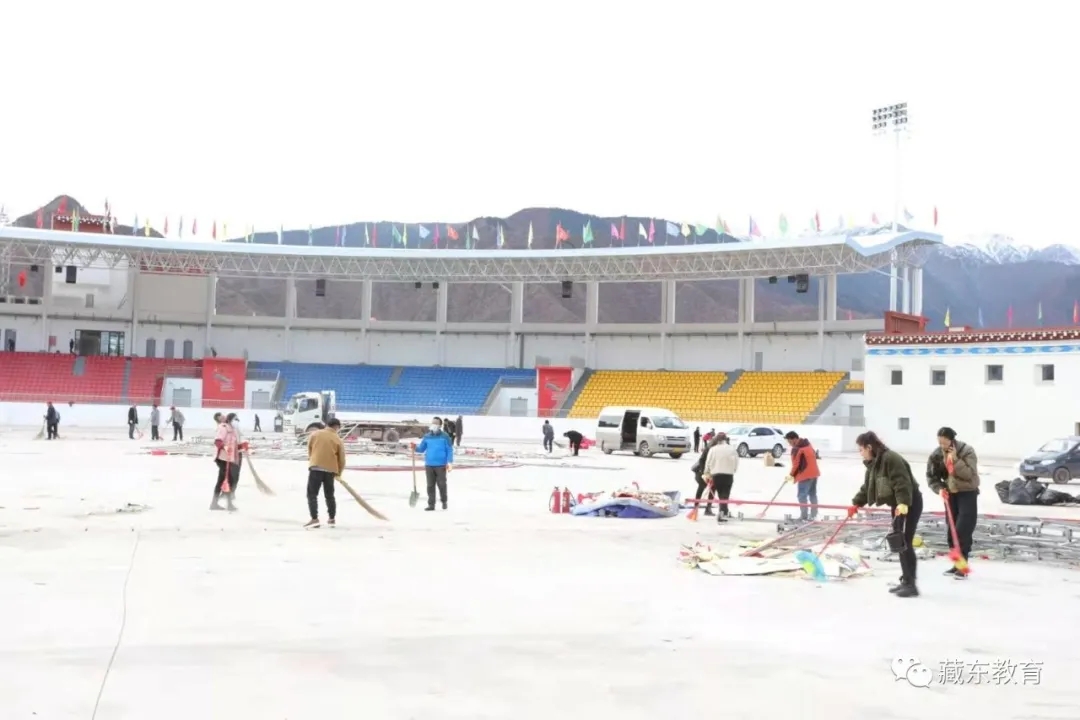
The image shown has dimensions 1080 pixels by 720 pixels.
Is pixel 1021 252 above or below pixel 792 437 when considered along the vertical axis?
above

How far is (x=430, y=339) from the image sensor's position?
217 ft

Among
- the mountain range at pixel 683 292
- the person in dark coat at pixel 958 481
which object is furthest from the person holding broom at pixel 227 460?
the mountain range at pixel 683 292

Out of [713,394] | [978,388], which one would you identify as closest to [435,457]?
[978,388]

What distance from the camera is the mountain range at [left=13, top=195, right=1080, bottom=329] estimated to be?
142000 millimetres

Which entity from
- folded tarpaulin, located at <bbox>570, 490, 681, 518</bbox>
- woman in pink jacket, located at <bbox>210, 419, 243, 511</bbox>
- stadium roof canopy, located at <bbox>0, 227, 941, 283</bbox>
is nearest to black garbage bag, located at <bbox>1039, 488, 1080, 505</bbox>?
folded tarpaulin, located at <bbox>570, 490, 681, 518</bbox>

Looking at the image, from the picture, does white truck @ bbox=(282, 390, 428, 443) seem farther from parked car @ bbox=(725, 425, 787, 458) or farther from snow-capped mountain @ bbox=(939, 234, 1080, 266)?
snow-capped mountain @ bbox=(939, 234, 1080, 266)

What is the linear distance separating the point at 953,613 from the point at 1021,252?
188582mm

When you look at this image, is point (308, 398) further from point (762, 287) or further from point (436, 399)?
point (762, 287)

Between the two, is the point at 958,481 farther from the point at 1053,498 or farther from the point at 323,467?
the point at 1053,498

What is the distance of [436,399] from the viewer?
59281 millimetres

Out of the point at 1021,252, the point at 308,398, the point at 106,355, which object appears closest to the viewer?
the point at 308,398

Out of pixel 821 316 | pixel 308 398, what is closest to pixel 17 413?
pixel 308 398

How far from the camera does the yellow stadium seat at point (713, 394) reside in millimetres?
50844

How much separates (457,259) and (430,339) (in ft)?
30.8
